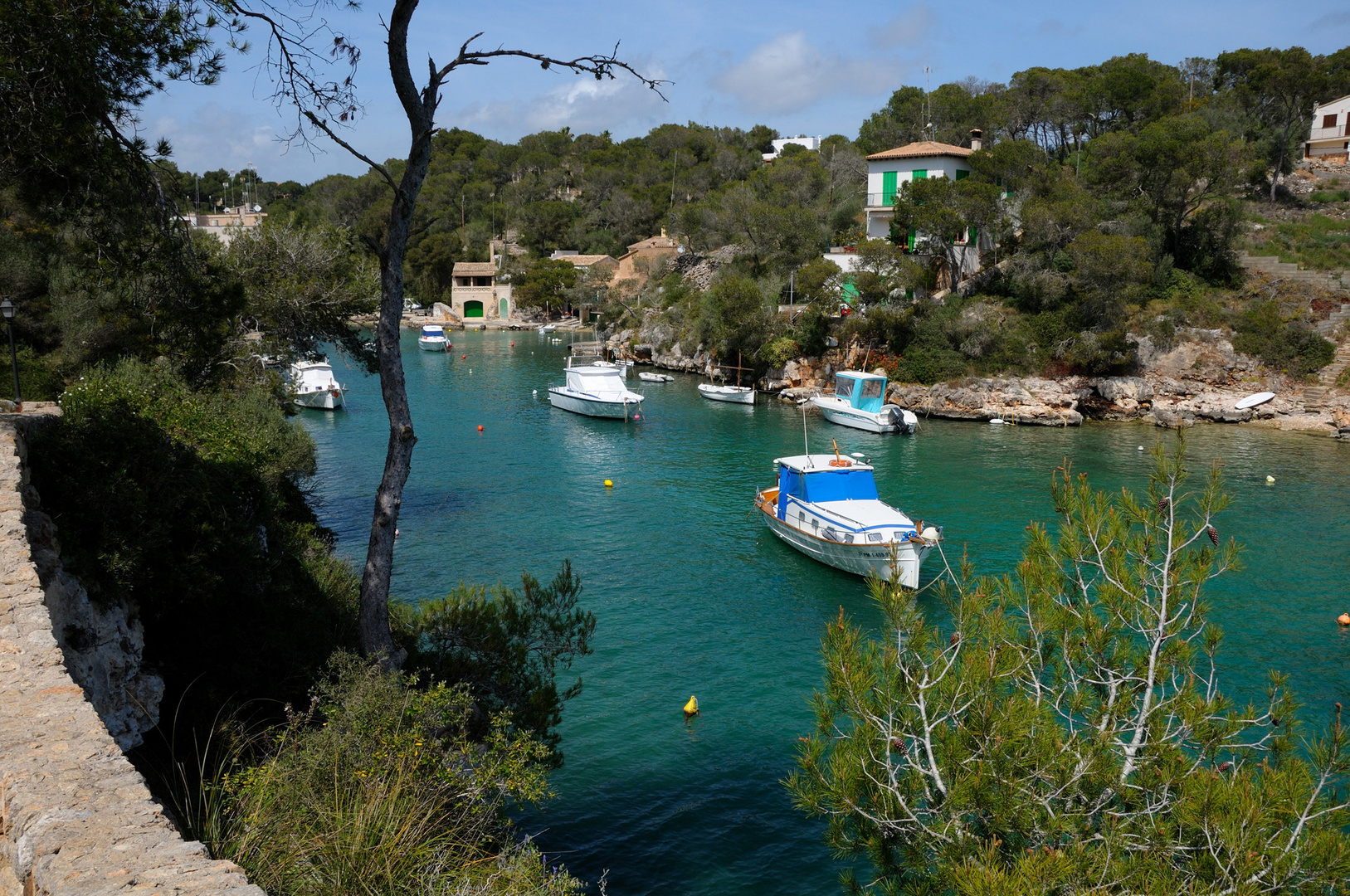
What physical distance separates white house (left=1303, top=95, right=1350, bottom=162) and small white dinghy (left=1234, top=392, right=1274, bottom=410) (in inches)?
1195

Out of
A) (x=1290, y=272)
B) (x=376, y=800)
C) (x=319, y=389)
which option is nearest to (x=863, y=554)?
(x=376, y=800)

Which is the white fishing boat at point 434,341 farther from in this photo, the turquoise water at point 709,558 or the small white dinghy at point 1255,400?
the small white dinghy at point 1255,400

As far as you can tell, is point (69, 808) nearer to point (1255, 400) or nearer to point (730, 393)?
point (730, 393)

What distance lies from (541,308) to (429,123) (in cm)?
8112

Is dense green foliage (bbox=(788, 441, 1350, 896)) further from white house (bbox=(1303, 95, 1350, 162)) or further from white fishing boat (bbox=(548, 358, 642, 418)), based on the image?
white house (bbox=(1303, 95, 1350, 162))

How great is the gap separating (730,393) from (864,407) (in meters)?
8.06

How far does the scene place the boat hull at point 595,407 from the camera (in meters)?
39.8

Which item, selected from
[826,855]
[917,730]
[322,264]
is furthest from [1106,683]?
[322,264]

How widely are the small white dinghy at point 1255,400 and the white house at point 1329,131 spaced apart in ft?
99.6

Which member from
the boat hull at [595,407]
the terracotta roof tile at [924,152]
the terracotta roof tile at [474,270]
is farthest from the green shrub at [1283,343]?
the terracotta roof tile at [474,270]

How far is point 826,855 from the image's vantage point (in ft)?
35.8

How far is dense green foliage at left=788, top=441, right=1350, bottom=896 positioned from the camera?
16.2 ft

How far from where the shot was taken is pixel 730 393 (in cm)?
4478

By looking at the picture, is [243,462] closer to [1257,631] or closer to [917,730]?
[917,730]
